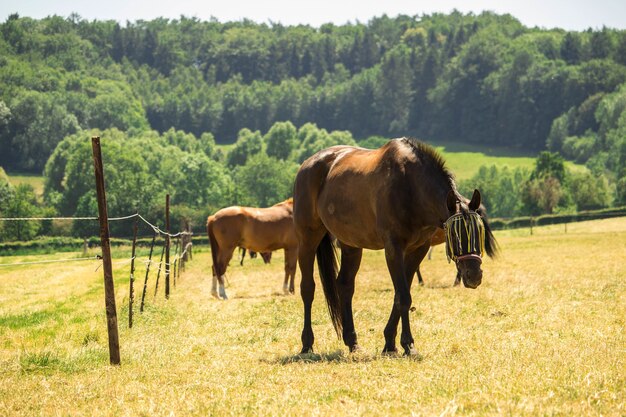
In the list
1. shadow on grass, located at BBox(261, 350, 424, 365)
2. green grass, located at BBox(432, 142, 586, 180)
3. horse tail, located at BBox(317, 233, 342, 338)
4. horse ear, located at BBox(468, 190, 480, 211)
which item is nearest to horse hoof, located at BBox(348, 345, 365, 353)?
shadow on grass, located at BBox(261, 350, 424, 365)

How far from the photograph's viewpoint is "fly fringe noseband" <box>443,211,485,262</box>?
Result: 8.79 m

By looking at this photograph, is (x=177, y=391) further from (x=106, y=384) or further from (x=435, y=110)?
(x=435, y=110)

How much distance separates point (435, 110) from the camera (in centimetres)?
19038

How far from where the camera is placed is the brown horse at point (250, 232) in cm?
2120

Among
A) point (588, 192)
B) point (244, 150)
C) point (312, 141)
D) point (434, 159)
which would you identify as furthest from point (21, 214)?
point (312, 141)

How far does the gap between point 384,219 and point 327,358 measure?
5.91ft

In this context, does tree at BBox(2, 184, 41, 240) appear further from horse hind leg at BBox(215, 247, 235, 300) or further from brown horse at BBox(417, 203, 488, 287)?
brown horse at BBox(417, 203, 488, 287)

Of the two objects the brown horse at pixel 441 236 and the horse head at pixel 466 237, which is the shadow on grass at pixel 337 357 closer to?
the horse head at pixel 466 237

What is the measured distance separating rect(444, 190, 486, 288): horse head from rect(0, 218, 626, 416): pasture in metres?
0.93

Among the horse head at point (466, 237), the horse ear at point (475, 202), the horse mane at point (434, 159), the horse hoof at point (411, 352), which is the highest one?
the horse mane at point (434, 159)

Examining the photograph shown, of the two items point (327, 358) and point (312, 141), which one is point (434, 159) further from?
point (312, 141)

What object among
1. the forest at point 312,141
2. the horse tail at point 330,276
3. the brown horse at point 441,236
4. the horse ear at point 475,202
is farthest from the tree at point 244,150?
the horse ear at point 475,202

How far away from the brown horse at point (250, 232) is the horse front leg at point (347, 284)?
9847 mm

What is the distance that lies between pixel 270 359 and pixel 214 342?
71.6 inches
